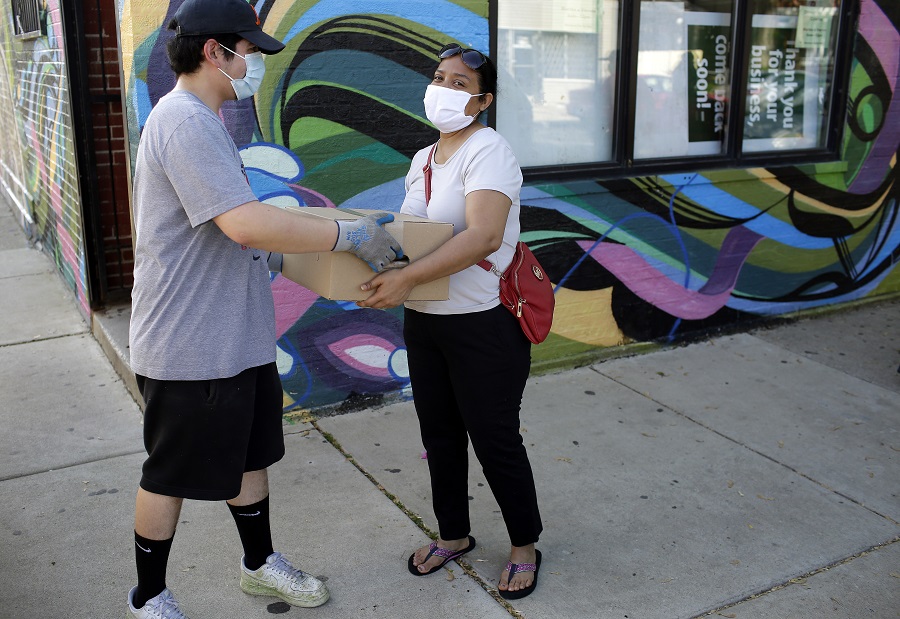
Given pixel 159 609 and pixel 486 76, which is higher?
pixel 486 76

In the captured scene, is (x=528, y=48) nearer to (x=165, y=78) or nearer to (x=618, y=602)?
(x=165, y=78)

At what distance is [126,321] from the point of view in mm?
5402

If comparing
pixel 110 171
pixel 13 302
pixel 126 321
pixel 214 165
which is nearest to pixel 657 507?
pixel 214 165

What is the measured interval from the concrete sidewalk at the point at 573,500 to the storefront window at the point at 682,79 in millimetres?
1436

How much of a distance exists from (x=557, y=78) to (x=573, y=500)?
2704 millimetres

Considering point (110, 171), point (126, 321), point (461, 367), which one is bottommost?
point (126, 321)

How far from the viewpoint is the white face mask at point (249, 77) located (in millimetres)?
2473

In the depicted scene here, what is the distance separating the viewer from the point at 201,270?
8.05 feet

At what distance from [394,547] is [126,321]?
290cm

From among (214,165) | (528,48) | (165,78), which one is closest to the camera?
(214,165)

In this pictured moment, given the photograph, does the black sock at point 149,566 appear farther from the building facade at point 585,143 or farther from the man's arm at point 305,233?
the building facade at point 585,143

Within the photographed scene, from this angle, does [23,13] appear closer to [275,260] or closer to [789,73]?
[275,260]

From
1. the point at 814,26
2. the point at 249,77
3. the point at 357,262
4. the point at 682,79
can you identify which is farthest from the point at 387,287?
the point at 814,26

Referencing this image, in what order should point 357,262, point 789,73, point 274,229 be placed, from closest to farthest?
point 274,229, point 357,262, point 789,73
